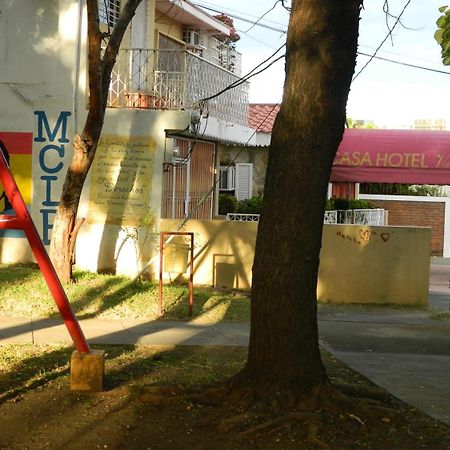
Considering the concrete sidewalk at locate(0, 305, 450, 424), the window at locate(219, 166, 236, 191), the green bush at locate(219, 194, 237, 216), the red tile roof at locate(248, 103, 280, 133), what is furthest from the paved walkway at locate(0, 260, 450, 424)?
the red tile roof at locate(248, 103, 280, 133)

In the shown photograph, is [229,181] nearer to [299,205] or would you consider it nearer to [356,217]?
[356,217]

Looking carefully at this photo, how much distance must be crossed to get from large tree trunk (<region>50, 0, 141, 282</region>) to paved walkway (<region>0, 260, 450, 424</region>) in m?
1.84

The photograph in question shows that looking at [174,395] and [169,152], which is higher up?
[169,152]

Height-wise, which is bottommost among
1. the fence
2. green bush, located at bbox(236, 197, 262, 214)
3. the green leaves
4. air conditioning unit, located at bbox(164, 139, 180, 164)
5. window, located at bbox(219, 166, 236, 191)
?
the fence

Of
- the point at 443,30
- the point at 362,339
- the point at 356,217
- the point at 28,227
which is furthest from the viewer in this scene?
the point at 356,217

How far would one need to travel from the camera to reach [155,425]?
6.38 metres

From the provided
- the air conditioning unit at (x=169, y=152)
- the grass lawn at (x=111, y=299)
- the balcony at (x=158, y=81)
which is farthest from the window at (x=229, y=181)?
the grass lawn at (x=111, y=299)

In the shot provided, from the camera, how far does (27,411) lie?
6707mm

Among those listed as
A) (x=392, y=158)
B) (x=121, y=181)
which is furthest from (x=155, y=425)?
(x=392, y=158)

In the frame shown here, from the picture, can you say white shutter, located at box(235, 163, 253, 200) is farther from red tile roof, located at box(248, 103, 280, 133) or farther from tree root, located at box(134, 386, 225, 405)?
tree root, located at box(134, 386, 225, 405)

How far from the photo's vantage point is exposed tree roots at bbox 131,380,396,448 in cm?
621

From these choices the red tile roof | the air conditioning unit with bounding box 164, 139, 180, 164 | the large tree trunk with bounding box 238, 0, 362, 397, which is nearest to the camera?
the large tree trunk with bounding box 238, 0, 362, 397

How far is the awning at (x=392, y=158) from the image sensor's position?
1612 cm

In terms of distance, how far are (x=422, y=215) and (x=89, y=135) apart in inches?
718
